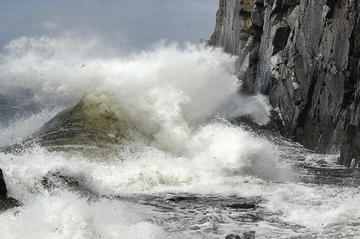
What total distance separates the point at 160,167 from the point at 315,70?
8.14 meters

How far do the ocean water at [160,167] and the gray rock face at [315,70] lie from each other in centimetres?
96

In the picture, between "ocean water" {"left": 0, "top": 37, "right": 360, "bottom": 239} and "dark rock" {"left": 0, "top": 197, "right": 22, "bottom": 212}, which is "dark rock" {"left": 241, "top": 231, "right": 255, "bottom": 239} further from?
"dark rock" {"left": 0, "top": 197, "right": 22, "bottom": 212}

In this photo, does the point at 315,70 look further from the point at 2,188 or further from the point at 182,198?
the point at 2,188

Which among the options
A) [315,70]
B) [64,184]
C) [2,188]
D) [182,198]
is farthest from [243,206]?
[315,70]

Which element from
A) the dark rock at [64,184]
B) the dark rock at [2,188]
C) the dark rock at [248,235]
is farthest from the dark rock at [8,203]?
the dark rock at [248,235]

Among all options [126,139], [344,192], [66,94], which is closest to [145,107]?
[126,139]

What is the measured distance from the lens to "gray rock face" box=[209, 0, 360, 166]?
15805 millimetres

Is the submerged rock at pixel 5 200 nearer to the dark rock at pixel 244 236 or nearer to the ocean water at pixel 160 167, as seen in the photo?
the ocean water at pixel 160 167

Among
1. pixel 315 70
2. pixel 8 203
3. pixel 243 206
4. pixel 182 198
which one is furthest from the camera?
pixel 315 70

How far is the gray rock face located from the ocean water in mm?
963

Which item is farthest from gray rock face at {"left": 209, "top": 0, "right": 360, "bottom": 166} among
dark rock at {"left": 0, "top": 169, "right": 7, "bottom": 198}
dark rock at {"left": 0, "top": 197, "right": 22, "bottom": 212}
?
dark rock at {"left": 0, "top": 169, "right": 7, "bottom": 198}

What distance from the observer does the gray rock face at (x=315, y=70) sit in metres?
15.8

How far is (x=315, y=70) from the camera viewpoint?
61.3ft

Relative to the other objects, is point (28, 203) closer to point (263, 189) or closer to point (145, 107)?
point (263, 189)
